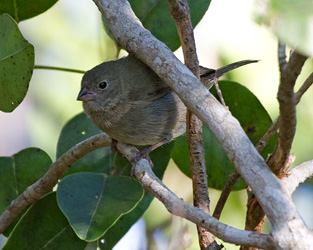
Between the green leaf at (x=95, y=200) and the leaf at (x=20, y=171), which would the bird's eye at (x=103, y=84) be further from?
the green leaf at (x=95, y=200)

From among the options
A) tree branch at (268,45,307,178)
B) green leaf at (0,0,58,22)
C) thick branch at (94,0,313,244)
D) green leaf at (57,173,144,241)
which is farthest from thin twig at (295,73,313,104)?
green leaf at (0,0,58,22)

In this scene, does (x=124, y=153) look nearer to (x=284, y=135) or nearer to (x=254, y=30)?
(x=284, y=135)

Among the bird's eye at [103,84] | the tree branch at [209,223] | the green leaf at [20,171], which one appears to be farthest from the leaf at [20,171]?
the tree branch at [209,223]

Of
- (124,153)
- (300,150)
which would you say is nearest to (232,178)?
(124,153)

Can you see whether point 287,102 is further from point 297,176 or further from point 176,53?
point 176,53

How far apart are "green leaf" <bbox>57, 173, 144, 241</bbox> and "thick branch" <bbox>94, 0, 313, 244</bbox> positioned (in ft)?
2.48

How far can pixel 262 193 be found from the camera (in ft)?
5.65

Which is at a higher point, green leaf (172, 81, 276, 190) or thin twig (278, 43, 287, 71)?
thin twig (278, 43, 287, 71)

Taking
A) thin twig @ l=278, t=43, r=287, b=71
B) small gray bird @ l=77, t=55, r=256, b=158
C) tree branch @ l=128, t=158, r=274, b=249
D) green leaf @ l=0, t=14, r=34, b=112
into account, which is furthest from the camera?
small gray bird @ l=77, t=55, r=256, b=158

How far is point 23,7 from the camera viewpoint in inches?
123

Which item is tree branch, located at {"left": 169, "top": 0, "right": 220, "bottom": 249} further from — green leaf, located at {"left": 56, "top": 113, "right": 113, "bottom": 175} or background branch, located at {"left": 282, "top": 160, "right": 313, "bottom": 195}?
green leaf, located at {"left": 56, "top": 113, "right": 113, "bottom": 175}

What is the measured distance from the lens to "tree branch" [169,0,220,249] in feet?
7.65

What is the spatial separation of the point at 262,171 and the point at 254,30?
248 centimetres

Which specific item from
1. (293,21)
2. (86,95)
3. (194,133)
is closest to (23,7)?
(86,95)
